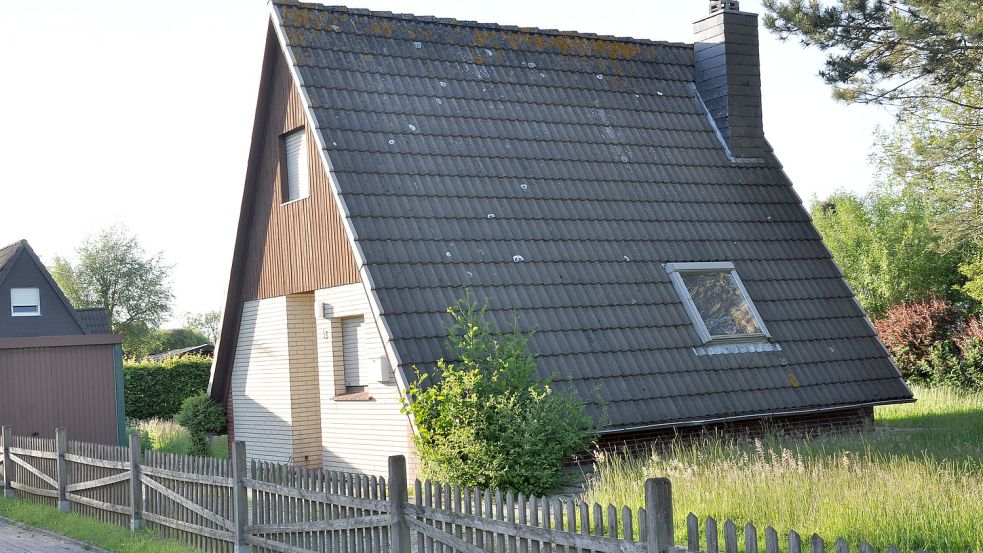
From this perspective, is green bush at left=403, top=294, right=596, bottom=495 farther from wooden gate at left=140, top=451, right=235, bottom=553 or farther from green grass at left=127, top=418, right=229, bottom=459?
green grass at left=127, top=418, right=229, bottom=459

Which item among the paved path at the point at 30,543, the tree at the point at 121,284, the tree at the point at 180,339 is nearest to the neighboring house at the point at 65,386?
the paved path at the point at 30,543

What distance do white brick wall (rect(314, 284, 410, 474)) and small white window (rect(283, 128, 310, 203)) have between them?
65.3 inches

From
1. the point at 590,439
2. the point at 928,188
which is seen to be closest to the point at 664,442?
the point at 590,439

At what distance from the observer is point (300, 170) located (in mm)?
16484

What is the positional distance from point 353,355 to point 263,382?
104 inches

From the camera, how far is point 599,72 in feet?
59.0

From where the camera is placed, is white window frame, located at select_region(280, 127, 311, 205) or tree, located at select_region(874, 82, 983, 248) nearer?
white window frame, located at select_region(280, 127, 311, 205)

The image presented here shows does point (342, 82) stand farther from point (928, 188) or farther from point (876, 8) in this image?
point (928, 188)

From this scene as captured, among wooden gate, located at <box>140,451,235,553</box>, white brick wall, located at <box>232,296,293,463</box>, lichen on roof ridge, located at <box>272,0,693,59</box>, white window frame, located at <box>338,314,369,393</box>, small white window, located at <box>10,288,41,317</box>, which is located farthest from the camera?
small white window, located at <box>10,288,41,317</box>

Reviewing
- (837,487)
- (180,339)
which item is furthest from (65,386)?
(180,339)

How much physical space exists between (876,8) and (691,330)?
809cm

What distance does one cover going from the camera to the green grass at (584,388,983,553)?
855 centimetres

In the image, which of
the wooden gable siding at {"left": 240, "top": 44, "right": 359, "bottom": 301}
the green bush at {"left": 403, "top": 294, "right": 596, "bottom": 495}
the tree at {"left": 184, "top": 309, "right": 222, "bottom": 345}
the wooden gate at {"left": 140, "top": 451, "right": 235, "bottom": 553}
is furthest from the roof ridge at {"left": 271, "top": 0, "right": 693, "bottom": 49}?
the tree at {"left": 184, "top": 309, "right": 222, "bottom": 345}

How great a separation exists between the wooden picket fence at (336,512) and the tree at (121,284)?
1850 inches
